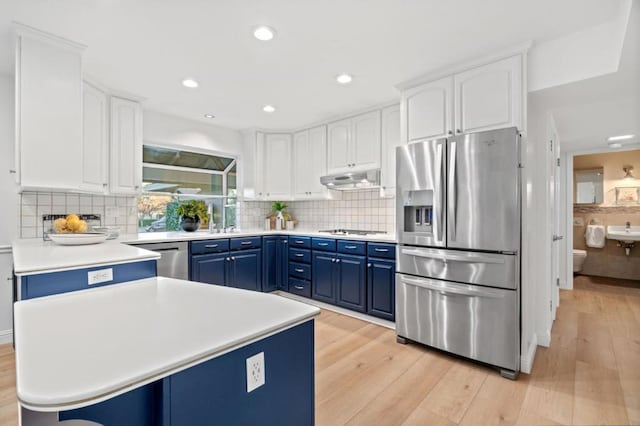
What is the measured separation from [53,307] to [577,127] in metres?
4.57

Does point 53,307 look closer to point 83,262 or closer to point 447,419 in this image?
point 83,262

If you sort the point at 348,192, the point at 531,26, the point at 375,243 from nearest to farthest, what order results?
the point at 531,26, the point at 375,243, the point at 348,192

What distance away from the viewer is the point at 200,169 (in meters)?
4.38

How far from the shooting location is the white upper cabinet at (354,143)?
3609 mm

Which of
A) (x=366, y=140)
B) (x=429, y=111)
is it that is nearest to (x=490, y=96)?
(x=429, y=111)

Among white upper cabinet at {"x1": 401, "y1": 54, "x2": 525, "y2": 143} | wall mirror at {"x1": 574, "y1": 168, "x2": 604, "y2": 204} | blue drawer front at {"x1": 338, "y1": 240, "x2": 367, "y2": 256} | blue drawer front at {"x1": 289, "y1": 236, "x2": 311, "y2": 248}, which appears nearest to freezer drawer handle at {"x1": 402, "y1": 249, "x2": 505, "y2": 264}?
blue drawer front at {"x1": 338, "y1": 240, "x2": 367, "y2": 256}

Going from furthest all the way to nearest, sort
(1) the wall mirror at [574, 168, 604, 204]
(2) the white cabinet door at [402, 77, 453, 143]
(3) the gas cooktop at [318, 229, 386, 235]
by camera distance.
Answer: (1) the wall mirror at [574, 168, 604, 204] < (3) the gas cooktop at [318, 229, 386, 235] < (2) the white cabinet door at [402, 77, 453, 143]

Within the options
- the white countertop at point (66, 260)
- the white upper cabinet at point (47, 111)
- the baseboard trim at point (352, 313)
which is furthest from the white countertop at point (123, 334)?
the baseboard trim at point (352, 313)

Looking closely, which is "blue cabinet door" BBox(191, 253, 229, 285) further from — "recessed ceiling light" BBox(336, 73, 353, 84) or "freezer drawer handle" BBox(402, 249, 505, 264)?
"recessed ceiling light" BBox(336, 73, 353, 84)

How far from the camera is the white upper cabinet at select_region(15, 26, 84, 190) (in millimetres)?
2146

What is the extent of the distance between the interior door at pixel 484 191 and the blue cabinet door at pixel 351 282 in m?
1.11

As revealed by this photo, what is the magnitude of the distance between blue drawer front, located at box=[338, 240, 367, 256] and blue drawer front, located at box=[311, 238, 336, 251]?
11 centimetres

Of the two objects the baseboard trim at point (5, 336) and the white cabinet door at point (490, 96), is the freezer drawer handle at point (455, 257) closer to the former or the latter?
the white cabinet door at point (490, 96)

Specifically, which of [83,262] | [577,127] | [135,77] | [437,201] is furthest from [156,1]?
[577,127]
